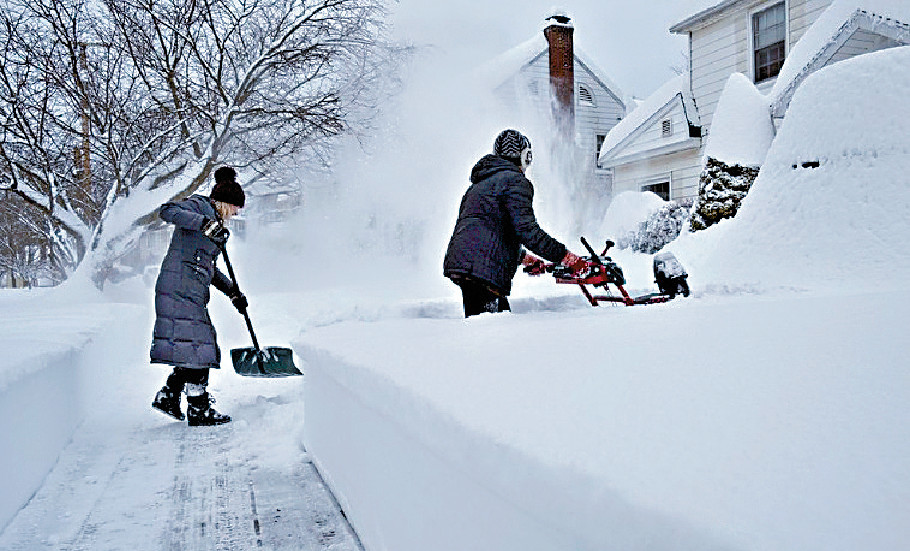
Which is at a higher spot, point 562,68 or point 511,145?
point 562,68

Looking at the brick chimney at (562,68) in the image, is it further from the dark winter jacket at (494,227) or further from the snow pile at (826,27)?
the dark winter jacket at (494,227)

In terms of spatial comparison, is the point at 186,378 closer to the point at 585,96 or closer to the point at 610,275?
the point at 610,275

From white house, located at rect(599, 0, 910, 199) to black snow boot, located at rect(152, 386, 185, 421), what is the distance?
10353 mm

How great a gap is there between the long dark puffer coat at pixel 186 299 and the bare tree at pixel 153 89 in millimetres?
6712

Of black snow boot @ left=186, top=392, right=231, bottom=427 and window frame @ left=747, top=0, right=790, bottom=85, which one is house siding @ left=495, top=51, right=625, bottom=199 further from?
black snow boot @ left=186, top=392, right=231, bottom=427

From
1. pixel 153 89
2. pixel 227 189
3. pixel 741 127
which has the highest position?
pixel 153 89

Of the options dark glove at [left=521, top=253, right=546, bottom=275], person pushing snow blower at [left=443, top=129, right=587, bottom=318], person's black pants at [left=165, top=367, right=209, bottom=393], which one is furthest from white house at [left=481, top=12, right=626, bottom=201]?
person's black pants at [left=165, top=367, right=209, bottom=393]

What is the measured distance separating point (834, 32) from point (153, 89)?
413 inches

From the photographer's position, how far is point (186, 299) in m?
4.66

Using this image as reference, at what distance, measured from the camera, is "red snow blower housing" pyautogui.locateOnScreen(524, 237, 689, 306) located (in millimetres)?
4387

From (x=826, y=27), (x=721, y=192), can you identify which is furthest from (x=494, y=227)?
(x=826, y=27)

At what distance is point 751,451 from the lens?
3.65 ft

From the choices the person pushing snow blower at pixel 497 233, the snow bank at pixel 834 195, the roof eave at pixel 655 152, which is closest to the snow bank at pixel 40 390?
the person pushing snow blower at pixel 497 233

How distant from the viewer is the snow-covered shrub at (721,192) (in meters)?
10.8
